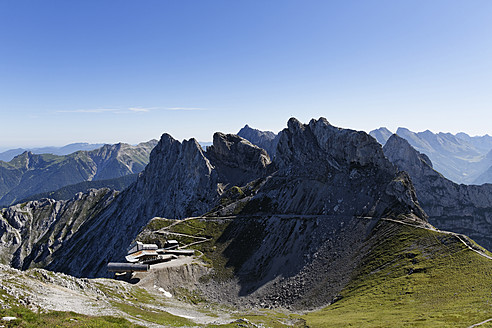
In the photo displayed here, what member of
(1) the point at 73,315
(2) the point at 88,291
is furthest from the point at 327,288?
(1) the point at 73,315

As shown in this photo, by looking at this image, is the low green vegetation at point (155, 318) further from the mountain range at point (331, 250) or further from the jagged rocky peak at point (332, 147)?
the jagged rocky peak at point (332, 147)

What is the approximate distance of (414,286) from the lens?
7644 centimetres

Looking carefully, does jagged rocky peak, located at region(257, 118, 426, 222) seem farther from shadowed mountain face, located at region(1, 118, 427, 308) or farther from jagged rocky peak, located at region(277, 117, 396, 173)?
shadowed mountain face, located at region(1, 118, 427, 308)

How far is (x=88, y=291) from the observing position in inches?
2443

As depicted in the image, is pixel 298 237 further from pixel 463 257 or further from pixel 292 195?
pixel 463 257

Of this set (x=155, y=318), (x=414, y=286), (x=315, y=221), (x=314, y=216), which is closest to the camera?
(x=155, y=318)

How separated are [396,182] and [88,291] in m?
125

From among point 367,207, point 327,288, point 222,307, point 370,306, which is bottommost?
point 222,307

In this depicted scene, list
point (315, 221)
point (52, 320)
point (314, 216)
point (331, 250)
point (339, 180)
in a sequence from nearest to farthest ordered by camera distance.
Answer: point (52, 320) < point (331, 250) < point (315, 221) < point (314, 216) < point (339, 180)

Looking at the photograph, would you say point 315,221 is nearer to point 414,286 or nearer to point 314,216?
point 314,216

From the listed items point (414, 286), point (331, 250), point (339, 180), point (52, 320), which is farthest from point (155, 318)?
point (339, 180)

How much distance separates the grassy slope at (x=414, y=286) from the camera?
55625 millimetres

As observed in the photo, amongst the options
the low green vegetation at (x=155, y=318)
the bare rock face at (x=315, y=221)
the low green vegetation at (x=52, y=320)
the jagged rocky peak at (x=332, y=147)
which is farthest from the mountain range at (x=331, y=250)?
the low green vegetation at (x=52, y=320)

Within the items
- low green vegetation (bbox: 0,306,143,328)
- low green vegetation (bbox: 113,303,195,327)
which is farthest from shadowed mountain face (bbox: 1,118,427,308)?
low green vegetation (bbox: 0,306,143,328)
